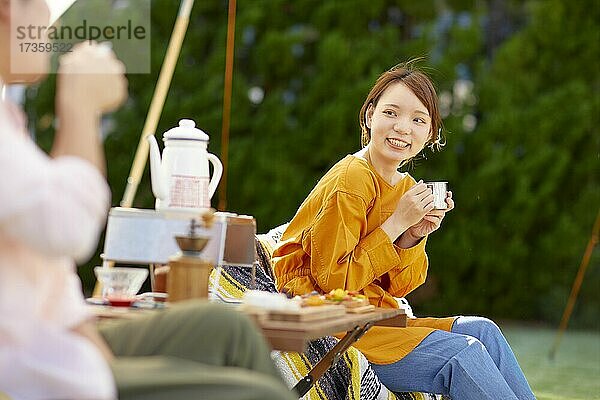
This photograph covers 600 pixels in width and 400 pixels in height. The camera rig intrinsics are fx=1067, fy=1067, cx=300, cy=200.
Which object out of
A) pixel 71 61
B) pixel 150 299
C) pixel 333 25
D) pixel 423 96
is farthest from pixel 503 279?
pixel 71 61

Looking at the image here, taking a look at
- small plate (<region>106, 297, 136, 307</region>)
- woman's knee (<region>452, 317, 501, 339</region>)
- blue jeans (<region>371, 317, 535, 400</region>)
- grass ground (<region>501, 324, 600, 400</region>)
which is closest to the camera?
small plate (<region>106, 297, 136, 307</region>)

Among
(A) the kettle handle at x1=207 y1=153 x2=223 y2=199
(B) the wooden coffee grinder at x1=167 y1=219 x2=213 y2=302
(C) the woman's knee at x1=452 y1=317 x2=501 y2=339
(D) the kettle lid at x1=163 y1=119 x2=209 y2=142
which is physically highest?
(D) the kettle lid at x1=163 y1=119 x2=209 y2=142

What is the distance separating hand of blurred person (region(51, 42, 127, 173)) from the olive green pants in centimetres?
24

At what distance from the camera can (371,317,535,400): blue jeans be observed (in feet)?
7.97

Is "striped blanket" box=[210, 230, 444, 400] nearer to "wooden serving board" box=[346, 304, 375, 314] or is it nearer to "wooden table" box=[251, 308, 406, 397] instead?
"wooden table" box=[251, 308, 406, 397]

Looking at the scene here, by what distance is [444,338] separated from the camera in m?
2.55

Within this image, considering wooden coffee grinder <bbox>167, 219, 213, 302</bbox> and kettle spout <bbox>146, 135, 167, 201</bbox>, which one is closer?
wooden coffee grinder <bbox>167, 219, 213, 302</bbox>

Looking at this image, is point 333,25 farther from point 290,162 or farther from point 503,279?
point 503,279

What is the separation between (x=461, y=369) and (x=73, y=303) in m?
1.29

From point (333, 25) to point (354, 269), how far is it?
547cm

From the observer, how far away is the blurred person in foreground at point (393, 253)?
250 cm

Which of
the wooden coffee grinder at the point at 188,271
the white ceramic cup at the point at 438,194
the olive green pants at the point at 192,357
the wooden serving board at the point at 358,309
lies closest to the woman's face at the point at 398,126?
the white ceramic cup at the point at 438,194

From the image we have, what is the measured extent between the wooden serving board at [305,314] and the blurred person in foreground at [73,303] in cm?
21

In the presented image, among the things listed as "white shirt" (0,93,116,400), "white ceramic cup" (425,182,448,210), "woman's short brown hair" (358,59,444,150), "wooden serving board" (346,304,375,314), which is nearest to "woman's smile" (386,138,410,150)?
"woman's short brown hair" (358,59,444,150)
